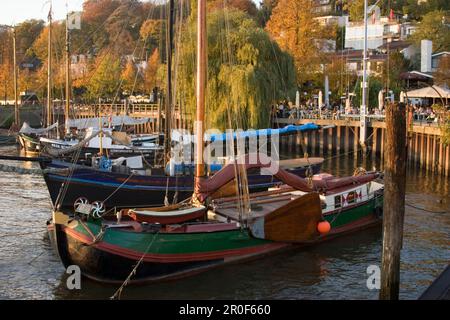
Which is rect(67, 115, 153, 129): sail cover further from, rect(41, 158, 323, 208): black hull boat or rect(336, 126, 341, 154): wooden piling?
rect(41, 158, 323, 208): black hull boat

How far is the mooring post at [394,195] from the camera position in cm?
1444

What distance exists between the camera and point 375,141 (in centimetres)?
4578

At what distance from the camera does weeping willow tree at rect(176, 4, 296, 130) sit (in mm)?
45906

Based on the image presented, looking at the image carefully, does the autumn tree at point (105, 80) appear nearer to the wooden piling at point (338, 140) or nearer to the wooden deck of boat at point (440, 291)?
the wooden piling at point (338, 140)

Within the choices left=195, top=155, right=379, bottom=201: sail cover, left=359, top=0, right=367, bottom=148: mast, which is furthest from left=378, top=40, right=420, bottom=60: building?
left=195, top=155, right=379, bottom=201: sail cover

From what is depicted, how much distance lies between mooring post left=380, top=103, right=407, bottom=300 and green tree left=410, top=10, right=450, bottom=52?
183 ft

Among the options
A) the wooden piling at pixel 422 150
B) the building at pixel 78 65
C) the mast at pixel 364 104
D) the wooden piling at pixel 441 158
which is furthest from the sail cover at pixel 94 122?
the building at pixel 78 65

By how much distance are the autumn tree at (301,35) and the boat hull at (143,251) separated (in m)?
41.9

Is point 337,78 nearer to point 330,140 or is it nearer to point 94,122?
point 330,140

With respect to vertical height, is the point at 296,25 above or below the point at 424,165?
above
